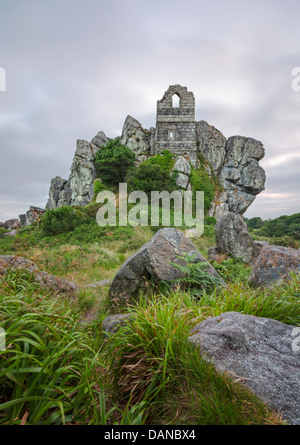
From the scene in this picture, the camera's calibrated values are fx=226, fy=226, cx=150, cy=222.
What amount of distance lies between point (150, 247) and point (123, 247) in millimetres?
8277

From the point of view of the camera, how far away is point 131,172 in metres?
25.2

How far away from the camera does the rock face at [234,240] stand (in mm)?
10820

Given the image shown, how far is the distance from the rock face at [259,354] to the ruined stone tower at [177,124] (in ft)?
90.1

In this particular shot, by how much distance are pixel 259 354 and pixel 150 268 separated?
284cm

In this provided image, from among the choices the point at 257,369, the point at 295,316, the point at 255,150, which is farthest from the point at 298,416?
the point at 255,150

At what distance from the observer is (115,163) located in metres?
28.6

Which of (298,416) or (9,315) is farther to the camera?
(9,315)

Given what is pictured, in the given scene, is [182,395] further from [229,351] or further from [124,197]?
[124,197]

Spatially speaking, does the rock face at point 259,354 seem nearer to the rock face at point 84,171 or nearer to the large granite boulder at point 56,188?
the rock face at point 84,171

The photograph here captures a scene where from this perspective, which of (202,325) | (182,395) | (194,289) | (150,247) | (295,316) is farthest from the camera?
(150,247)

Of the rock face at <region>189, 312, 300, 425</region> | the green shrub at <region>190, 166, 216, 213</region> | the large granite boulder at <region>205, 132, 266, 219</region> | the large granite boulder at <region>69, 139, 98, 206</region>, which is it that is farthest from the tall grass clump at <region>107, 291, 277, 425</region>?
the large granite boulder at <region>69, 139, 98, 206</region>

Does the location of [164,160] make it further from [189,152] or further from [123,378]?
[123,378]

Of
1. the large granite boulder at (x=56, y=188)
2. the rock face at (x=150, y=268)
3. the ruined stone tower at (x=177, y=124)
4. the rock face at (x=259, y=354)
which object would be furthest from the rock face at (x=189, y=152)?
the rock face at (x=259, y=354)

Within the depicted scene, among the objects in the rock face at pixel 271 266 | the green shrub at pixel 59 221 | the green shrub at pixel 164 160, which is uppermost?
the green shrub at pixel 164 160
